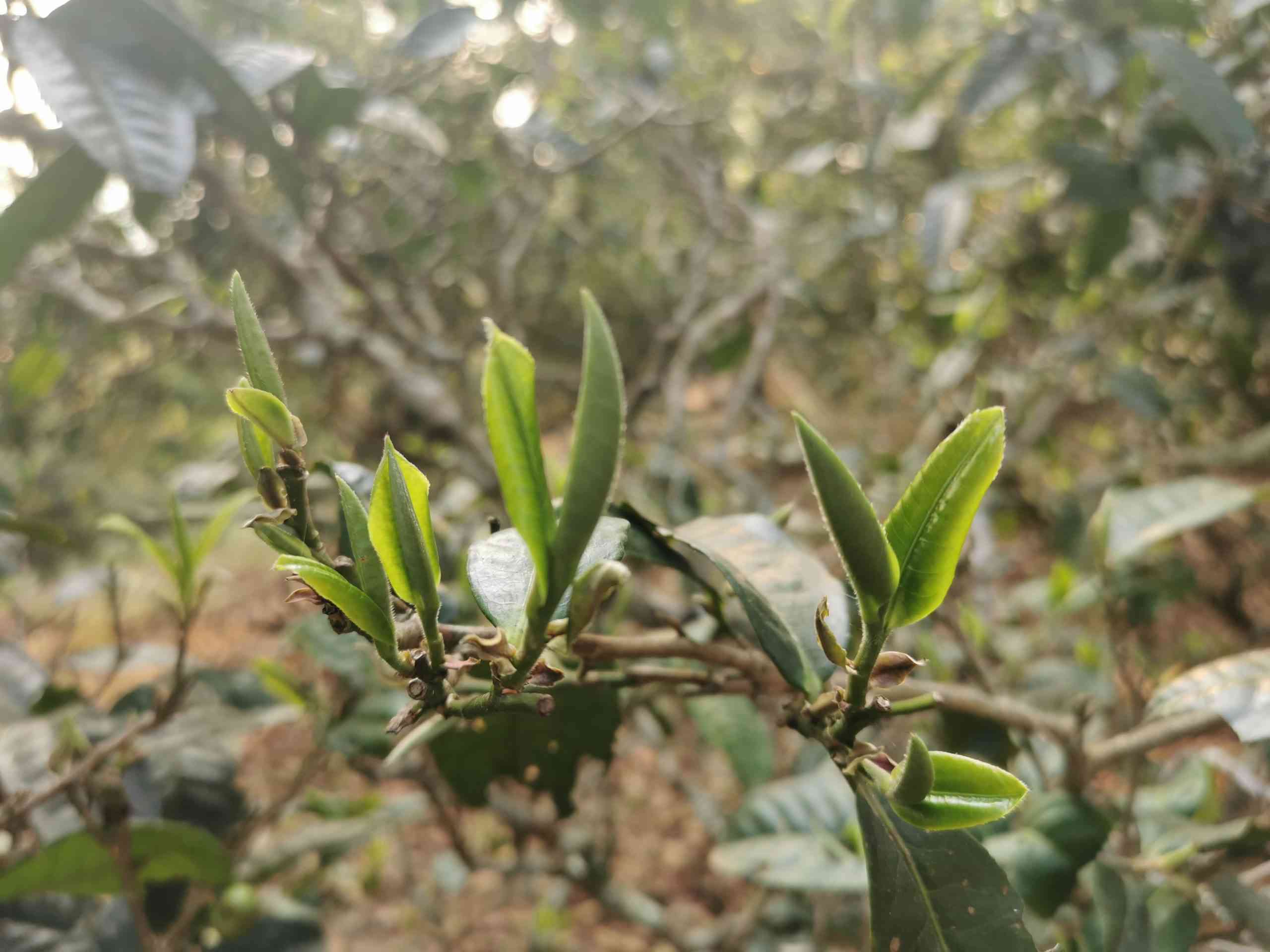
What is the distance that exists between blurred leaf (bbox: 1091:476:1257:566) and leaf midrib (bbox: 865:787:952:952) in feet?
1.78

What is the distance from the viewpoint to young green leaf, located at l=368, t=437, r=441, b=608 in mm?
279

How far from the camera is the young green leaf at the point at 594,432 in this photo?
0.75ft

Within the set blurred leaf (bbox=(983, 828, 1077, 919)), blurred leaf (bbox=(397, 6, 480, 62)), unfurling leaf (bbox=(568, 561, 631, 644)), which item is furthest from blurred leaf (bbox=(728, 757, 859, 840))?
blurred leaf (bbox=(397, 6, 480, 62))

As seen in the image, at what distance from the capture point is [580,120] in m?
2.07

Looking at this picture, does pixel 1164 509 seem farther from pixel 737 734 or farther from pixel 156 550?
pixel 156 550

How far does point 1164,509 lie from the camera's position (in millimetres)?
838

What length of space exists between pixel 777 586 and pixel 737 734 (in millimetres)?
420

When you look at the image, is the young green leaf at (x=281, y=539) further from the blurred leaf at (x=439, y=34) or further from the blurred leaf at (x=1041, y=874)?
the blurred leaf at (x=439, y=34)

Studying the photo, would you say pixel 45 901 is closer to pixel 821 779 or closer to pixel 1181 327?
pixel 821 779

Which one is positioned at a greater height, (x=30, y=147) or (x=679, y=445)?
(x=30, y=147)

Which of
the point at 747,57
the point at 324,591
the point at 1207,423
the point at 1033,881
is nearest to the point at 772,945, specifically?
the point at 1033,881

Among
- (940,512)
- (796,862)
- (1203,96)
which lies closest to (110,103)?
(940,512)

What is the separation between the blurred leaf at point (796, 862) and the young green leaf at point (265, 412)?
0.55m

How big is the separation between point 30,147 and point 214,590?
67.0 inches
